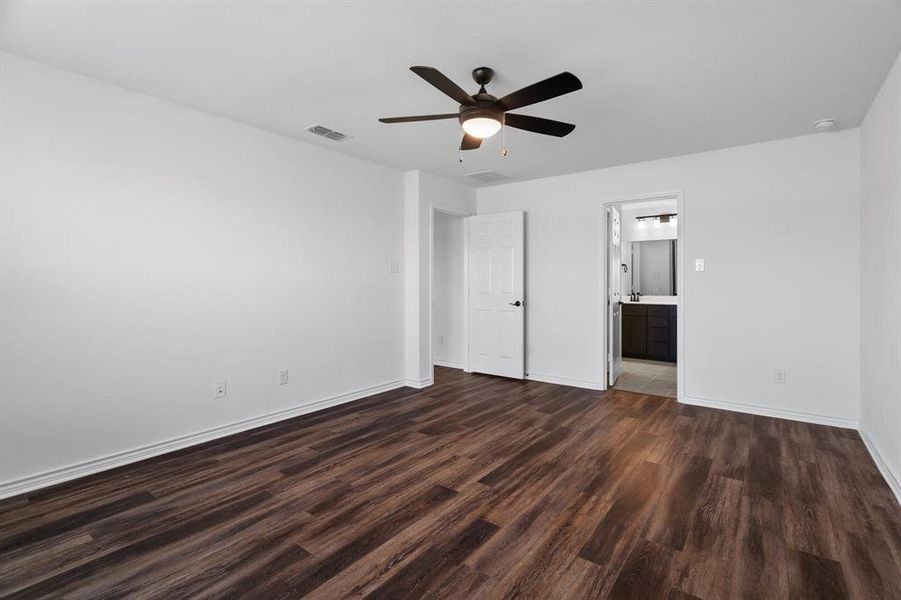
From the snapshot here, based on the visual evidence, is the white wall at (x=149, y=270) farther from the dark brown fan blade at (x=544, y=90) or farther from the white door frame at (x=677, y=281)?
the white door frame at (x=677, y=281)

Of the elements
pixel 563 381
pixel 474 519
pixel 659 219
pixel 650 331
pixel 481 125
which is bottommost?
pixel 474 519

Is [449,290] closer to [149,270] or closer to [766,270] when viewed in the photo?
[766,270]

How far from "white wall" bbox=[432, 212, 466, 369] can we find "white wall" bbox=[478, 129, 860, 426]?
1.87 metres

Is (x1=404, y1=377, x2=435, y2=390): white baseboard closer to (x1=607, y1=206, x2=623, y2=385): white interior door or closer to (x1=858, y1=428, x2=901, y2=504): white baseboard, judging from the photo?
(x1=607, y1=206, x2=623, y2=385): white interior door

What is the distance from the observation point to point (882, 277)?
9.34ft

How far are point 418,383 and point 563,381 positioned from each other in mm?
1732

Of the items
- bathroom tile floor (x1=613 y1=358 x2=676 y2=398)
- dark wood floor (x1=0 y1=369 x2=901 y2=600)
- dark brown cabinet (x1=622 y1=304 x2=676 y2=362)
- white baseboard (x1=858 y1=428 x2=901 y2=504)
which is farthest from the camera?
dark brown cabinet (x1=622 y1=304 x2=676 y2=362)

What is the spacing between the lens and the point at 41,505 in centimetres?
238

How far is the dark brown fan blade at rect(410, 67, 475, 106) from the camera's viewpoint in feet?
6.62

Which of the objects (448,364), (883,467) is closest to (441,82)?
(883,467)

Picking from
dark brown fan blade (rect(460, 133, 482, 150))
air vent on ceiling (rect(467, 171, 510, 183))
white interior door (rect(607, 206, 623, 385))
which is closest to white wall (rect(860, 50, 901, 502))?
white interior door (rect(607, 206, 623, 385))

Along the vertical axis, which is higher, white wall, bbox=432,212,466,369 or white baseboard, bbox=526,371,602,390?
white wall, bbox=432,212,466,369

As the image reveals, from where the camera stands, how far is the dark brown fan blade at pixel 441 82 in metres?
2.02

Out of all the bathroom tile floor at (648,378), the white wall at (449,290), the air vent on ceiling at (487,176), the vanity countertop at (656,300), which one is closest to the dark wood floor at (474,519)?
the bathroom tile floor at (648,378)
